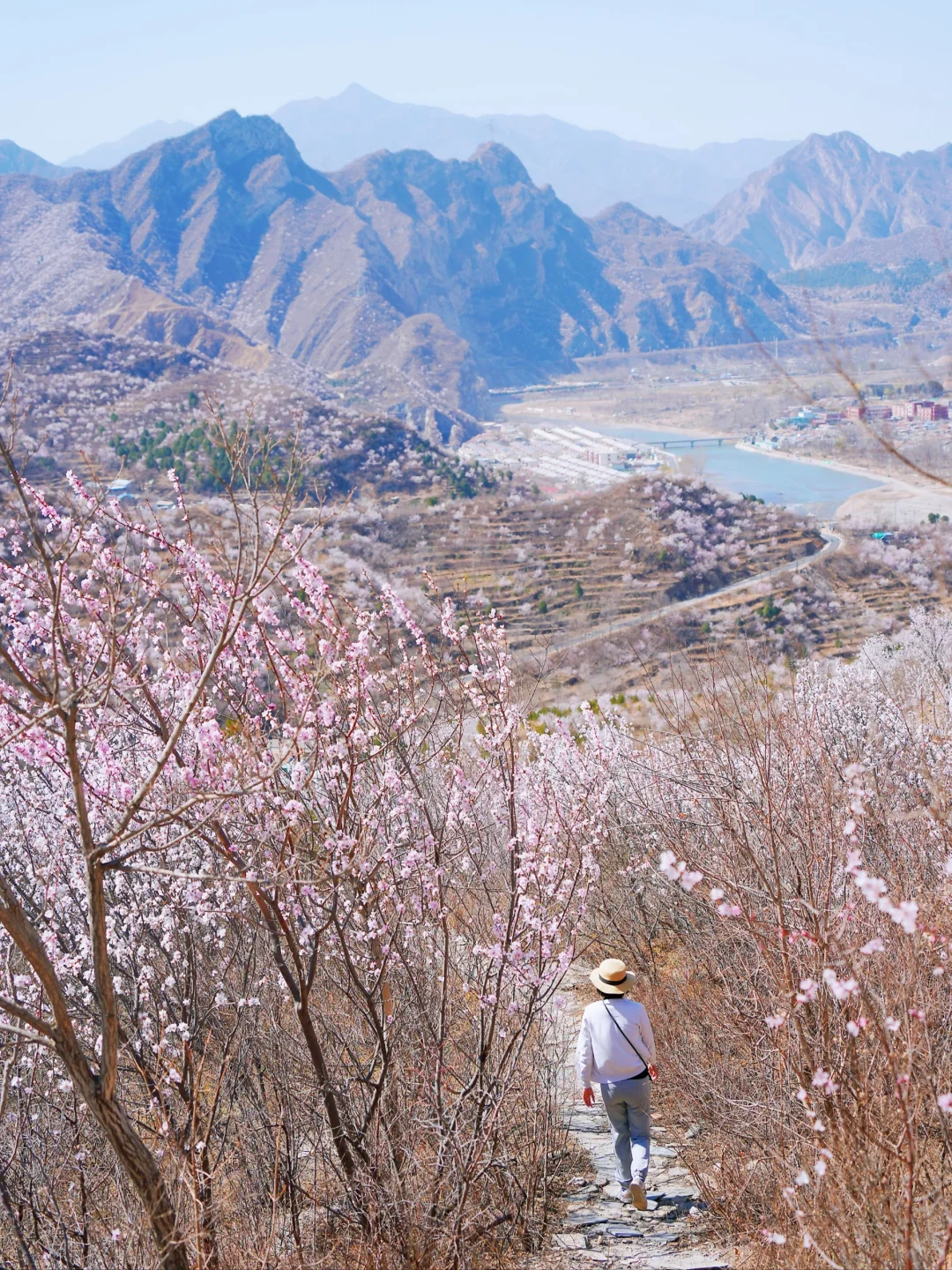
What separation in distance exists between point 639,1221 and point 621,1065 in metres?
0.70

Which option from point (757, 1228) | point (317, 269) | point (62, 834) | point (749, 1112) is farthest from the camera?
point (317, 269)

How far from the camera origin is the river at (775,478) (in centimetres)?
7238

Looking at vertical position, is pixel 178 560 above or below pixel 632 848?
above

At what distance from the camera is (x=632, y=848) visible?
8.73 metres

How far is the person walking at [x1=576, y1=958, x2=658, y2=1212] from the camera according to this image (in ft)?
16.5

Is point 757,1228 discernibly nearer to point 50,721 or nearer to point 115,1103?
point 115,1103

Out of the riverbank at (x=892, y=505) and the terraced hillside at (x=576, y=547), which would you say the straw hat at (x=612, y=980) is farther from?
the riverbank at (x=892, y=505)

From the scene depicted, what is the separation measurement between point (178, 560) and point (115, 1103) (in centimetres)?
258

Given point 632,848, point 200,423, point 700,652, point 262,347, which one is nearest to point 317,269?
point 262,347

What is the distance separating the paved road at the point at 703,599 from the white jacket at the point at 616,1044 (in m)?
35.2

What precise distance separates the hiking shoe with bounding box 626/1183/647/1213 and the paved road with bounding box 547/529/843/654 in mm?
35408

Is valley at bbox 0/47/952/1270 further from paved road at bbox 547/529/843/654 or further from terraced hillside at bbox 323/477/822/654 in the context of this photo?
terraced hillside at bbox 323/477/822/654

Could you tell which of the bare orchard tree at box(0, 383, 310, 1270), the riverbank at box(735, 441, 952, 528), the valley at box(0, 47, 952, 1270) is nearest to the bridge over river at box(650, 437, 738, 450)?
the riverbank at box(735, 441, 952, 528)

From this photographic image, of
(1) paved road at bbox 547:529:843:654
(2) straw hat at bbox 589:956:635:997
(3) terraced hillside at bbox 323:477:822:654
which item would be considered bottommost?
(2) straw hat at bbox 589:956:635:997
